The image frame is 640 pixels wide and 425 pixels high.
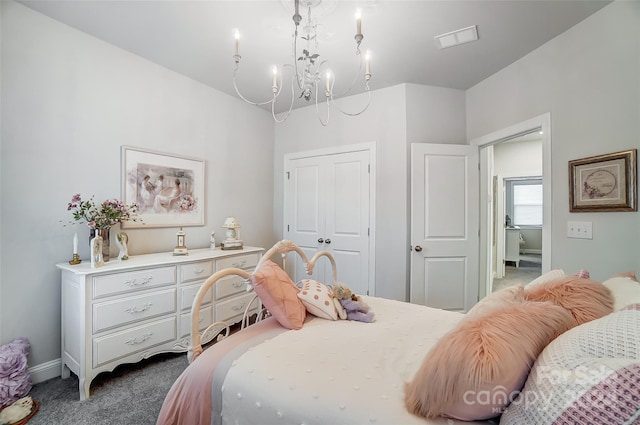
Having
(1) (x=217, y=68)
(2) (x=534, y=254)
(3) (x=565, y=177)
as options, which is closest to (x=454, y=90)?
(3) (x=565, y=177)

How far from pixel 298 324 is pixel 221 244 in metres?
1.95

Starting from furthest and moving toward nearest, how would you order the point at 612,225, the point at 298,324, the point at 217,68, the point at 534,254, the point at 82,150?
the point at 534,254 < the point at 217,68 < the point at 82,150 < the point at 612,225 < the point at 298,324

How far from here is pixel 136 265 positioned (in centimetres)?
203

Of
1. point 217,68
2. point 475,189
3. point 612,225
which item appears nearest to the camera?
point 612,225

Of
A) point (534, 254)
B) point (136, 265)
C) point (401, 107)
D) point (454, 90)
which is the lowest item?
point (534, 254)

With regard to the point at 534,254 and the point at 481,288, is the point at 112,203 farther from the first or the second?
the point at 534,254

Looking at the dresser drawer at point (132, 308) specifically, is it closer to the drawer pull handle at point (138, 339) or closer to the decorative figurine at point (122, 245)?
the drawer pull handle at point (138, 339)

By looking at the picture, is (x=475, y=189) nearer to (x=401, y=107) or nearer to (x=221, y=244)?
(x=401, y=107)

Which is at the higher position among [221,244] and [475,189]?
[475,189]

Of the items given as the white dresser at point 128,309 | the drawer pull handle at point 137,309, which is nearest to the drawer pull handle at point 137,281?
the white dresser at point 128,309

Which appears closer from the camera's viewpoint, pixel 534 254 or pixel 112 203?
pixel 112 203

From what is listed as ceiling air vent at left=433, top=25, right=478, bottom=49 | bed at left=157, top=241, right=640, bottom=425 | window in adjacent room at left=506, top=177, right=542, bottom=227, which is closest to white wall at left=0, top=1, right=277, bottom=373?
bed at left=157, top=241, right=640, bottom=425

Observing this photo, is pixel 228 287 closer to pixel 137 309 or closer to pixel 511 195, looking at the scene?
pixel 137 309

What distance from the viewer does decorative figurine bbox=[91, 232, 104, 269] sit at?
6.24ft
